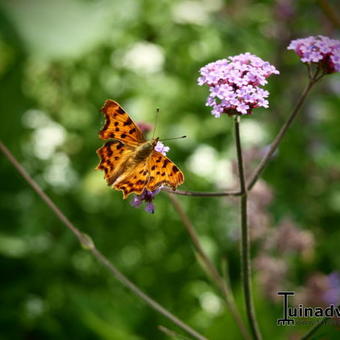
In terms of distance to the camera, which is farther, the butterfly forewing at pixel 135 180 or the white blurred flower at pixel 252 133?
the white blurred flower at pixel 252 133

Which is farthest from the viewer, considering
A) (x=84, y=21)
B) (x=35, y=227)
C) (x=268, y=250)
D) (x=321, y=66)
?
(x=35, y=227)

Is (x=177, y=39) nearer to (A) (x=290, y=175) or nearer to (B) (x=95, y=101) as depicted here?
(B) (x=95, y=101)

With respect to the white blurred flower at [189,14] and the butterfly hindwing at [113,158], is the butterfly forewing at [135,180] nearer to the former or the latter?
the butterfly hindwing at [113,158]

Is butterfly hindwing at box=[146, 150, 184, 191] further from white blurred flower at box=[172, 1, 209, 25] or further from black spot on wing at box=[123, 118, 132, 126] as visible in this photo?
white blurred flower at box=[172, 1, 209, 25]

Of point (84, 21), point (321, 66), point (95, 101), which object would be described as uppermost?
point (95, 101)

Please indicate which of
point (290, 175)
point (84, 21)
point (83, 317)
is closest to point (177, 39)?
point (290, 175)

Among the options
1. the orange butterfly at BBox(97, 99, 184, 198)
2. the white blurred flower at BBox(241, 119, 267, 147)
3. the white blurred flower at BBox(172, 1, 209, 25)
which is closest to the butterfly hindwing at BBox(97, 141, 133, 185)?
the orange butterfly at BBox(97, 99, 184, 198)

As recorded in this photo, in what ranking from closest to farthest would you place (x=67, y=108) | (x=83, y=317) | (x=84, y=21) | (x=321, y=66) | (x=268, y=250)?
(x=84, y=21) < (x=321, y=66) < (x=83, y=317) < (x=268, y=250) < (x=67, y=108)

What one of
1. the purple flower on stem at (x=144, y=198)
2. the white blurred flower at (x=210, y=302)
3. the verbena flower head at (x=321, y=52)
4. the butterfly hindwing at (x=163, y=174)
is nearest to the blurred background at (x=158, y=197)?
the white blurred flower at (x=210, y=302)
